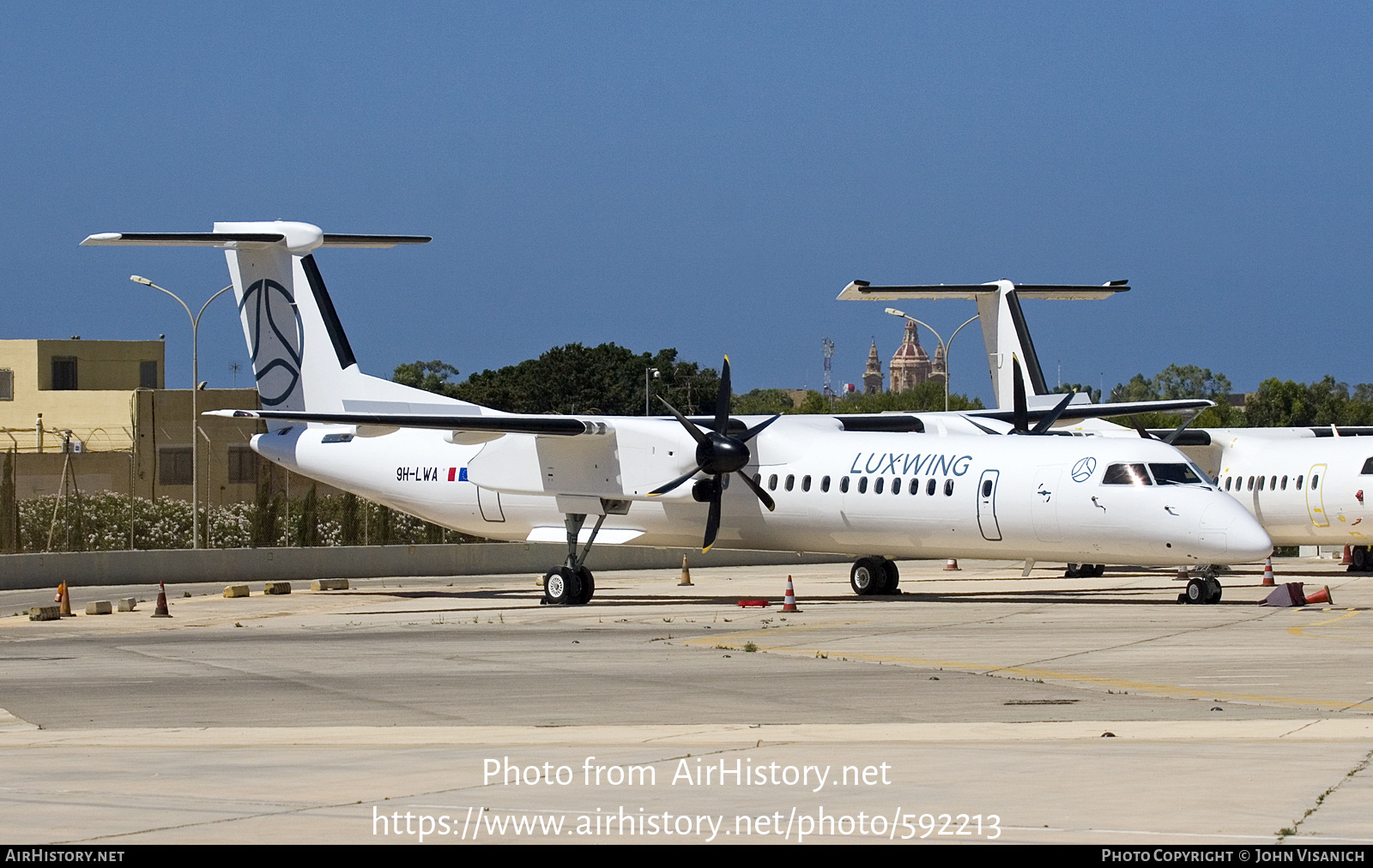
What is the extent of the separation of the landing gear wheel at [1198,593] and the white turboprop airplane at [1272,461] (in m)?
7.22

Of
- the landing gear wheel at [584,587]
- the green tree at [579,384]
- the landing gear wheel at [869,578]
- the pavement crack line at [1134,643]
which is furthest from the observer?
the green tree at [579,384]

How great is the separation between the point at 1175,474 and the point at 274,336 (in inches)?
698

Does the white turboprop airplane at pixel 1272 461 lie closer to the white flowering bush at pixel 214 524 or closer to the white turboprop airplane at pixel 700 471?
the white turboprop airplane at pixel 700 471

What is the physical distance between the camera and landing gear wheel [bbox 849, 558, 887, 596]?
96.4ft

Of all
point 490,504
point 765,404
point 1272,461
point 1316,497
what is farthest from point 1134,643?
point 765,404

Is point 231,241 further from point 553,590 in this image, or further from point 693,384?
point 693,384

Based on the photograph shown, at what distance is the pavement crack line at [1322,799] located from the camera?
7.28 metres

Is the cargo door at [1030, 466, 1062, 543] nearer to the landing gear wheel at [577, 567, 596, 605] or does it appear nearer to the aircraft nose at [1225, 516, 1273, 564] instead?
the aircraft nose at [1225, 516, 1273, 564]

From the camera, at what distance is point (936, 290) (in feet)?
139

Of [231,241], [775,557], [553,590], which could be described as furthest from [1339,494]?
[231,241]

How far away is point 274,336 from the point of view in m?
32.7

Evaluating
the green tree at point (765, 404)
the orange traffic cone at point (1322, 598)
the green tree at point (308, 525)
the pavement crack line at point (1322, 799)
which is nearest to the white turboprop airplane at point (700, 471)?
the orange traffic cone at point (1322, 598)

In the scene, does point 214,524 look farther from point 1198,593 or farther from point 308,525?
point 1198,593

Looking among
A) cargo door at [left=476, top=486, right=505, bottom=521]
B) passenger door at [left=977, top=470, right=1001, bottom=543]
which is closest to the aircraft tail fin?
cargo door at [left=476, top=486, right=505, bottom=521]
